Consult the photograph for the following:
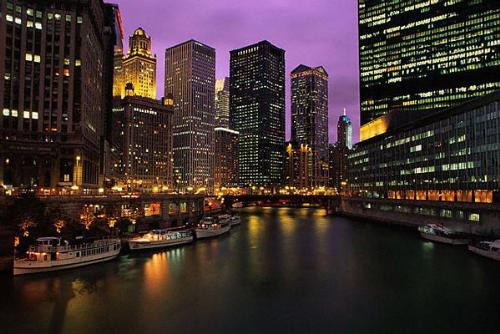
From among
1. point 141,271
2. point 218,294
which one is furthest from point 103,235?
point 218,294

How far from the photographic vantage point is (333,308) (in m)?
45.2

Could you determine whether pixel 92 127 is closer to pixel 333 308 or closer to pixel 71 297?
pixel 71 297

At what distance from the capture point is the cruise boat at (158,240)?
78062 millimetres

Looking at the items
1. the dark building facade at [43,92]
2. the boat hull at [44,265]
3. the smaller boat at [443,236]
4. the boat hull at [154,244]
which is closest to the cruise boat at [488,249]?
the smaller boat at [443,236]

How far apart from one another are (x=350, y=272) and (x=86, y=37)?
382 ft

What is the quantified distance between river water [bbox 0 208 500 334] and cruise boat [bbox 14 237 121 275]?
1.74 meters

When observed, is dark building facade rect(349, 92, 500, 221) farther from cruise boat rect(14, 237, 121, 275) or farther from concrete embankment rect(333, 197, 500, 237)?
cruise boat rect(14, 237, 121, 275)

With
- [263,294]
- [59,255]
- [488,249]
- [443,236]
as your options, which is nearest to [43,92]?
[59,255]

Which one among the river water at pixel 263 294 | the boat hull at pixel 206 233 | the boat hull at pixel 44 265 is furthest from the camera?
the boat hull at pixel 206 233

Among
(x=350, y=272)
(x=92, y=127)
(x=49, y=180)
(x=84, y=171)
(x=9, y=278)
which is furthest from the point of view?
(x=92, y=127)

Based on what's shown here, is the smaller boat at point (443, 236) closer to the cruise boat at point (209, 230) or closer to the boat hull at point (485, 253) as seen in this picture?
the boat hull at point (485, 253)

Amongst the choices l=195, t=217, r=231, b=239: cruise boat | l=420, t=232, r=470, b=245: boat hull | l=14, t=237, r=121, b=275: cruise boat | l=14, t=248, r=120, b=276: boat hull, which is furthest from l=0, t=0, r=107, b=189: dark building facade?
l=420, t=232, r=470, b=245: boat hull

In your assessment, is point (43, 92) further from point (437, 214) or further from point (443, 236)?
point (437, 214)

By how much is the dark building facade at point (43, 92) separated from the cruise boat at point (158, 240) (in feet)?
175
